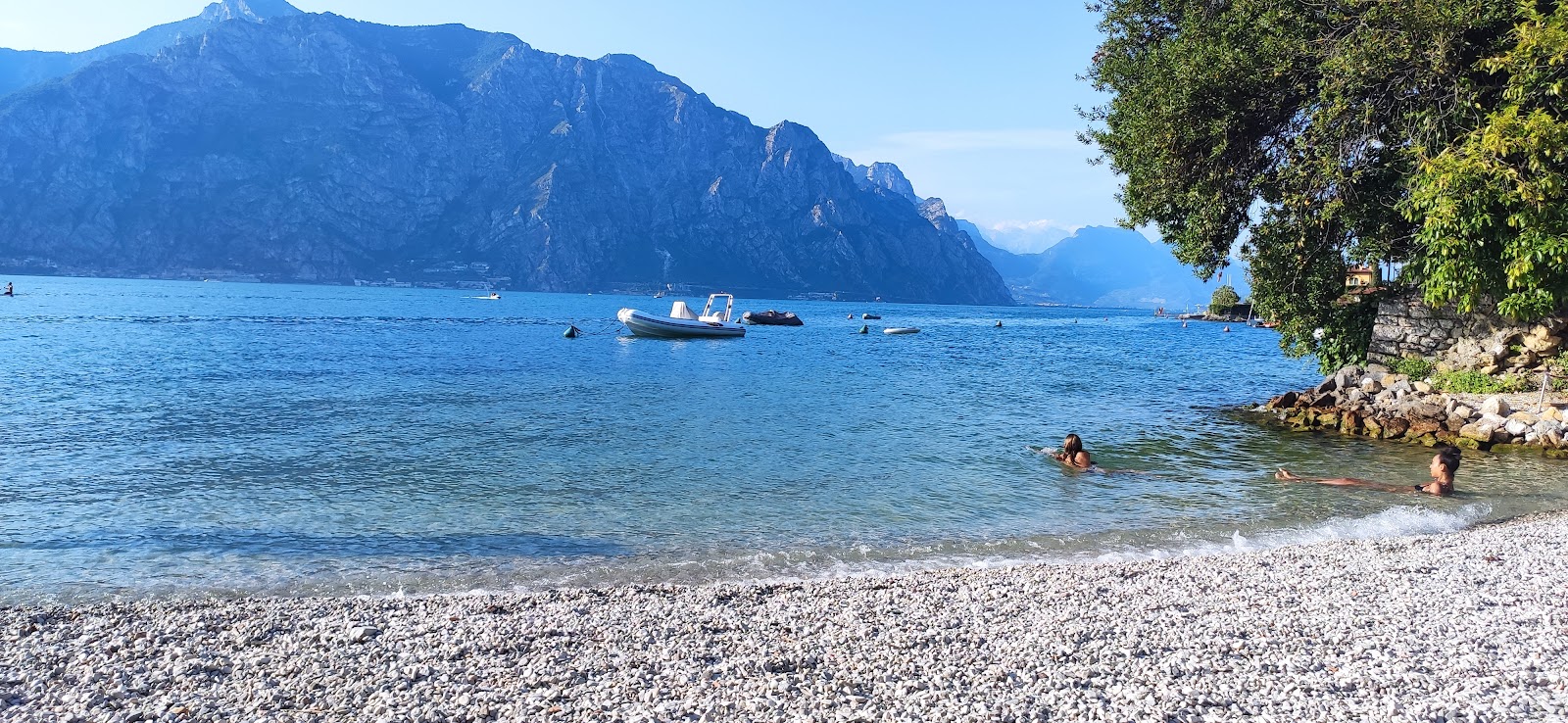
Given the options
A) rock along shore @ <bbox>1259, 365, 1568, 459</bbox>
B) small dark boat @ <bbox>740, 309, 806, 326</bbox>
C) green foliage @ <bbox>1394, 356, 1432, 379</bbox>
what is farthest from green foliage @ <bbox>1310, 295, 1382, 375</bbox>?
small dark boat @ <bbox>740, 309, 806, 326</bbox>

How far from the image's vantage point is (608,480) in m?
16.1

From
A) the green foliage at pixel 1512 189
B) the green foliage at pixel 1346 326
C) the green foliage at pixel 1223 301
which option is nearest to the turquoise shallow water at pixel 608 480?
the green foliage at pixel 1346 326

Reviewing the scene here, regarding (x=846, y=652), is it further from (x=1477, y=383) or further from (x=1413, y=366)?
(x=1413, y=366)

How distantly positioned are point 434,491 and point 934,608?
394 inches

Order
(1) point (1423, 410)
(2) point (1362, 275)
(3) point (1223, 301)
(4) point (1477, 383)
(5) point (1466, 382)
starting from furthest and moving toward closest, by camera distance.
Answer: (3) point (1223, 301) → (2) point (1362, 275) → (5) point (1466, 382) → (4) point (1477, 383) → (1) point (1423, 410)

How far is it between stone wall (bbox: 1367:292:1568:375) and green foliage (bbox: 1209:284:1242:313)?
107 metres

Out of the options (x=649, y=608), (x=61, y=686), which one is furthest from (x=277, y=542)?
(x=649, y=608)

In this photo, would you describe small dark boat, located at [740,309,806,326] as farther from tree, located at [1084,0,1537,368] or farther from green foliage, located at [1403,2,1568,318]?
green foliage, located at [1403,2,1568,318]

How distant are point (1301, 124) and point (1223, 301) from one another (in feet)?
401

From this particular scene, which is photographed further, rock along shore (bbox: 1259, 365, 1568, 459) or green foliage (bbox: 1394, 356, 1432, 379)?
green foliage (bbox: 1394, 356, 1432, 379)

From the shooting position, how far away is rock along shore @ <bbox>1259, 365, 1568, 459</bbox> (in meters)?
19.7

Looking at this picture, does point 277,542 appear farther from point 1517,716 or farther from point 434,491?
point 1517,716

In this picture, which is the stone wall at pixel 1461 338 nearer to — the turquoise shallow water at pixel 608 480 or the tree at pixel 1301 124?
the tree at pixel 1301 124

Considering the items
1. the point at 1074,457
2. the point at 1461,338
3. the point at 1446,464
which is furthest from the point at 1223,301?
the point at 1074,457
